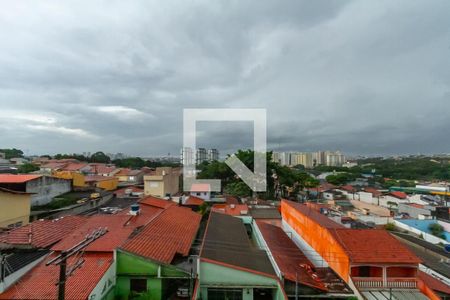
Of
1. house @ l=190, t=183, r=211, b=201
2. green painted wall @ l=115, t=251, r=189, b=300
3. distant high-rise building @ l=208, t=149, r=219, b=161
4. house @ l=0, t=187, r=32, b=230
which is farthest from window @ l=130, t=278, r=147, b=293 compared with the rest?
distant high-rise building @ l=208, t=149, r=219, b=161

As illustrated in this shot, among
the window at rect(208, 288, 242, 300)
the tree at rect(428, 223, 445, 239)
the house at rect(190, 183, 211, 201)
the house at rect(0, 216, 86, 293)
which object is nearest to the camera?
the house at rect(0, 216, 86, 293)

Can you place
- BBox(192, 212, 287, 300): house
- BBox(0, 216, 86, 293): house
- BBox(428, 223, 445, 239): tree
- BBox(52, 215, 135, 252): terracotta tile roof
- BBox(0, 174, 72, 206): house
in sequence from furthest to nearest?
BBox(428, 223, 445, 239): tree
BBox(0, 174, 72, 206): house
BBox(52, 215, 135, 252): terracotta tile roof
BBox(192, 212, 287, 300): house
BBox(0, 216, 86, 293): house

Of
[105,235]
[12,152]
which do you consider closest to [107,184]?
[105,235]

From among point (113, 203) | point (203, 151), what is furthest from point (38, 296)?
point (203, 151)

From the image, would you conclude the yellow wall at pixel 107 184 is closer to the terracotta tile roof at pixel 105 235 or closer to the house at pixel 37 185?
the house at pixel 37 185

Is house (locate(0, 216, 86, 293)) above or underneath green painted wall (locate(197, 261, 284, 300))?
above

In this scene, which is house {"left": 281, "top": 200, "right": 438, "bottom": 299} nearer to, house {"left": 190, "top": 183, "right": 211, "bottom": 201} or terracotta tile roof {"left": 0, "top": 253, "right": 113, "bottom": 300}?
terracotta tile roof {"left": 0, "top": 253, "right": 113, "bottom": 300}

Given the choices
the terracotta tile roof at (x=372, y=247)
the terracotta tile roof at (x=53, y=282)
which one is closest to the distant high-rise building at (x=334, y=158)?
the terracotta tile roof at (x=372, y=247)

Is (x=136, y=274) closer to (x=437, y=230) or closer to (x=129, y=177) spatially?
(x=437, y=230)

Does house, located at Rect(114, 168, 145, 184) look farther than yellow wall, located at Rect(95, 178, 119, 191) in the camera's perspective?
Yes
